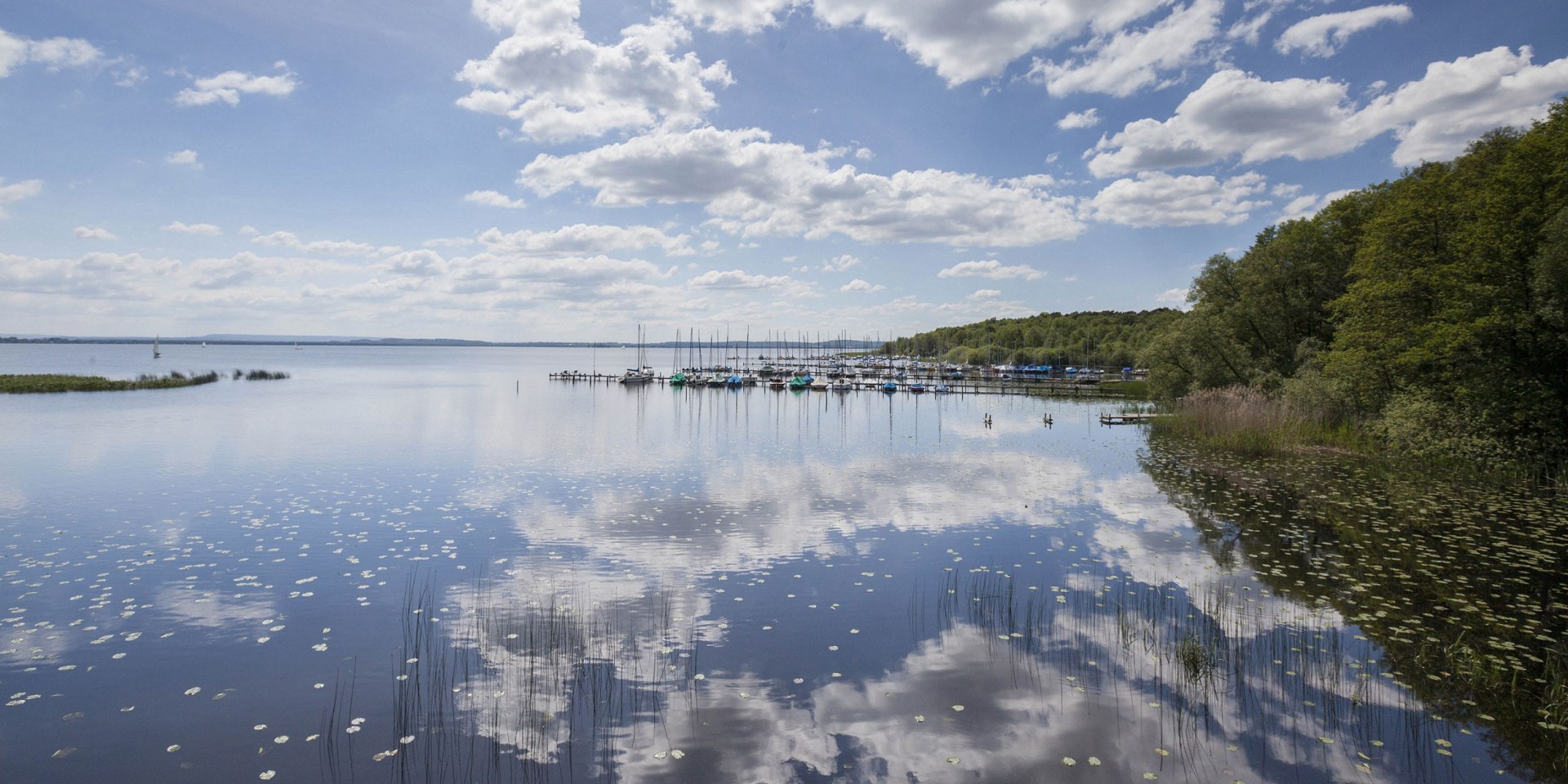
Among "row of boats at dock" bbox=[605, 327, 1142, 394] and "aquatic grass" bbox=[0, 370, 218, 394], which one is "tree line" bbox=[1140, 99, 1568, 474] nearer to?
"row of boats at dock" bbox=[605, 327, 1142, 394]

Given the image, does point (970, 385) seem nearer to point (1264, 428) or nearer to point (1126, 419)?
point (1126, 419)

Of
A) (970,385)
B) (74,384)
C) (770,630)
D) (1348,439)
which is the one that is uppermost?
(74,384)

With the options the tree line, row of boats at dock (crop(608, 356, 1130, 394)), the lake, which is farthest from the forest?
row of boats at dock (crop(608, 356, 1130, 394))

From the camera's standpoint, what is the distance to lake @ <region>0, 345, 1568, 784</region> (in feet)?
32.6

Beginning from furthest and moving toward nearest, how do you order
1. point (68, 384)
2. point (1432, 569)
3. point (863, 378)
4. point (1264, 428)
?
point (863, 378)
point (68, 384)
point (1264, 428)
point (1432, 569)

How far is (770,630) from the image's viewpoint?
14281 millimetres

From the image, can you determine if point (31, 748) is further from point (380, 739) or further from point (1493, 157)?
point (1493, 157)

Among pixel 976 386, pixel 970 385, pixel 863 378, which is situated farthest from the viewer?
pixel 863 378

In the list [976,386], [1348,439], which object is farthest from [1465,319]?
[976,386]

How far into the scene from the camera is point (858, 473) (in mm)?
34625

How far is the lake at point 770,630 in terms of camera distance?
994 cm

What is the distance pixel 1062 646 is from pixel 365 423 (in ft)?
173

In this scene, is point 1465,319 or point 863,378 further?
point 863,378

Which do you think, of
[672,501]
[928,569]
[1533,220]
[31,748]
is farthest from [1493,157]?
[31,748]
